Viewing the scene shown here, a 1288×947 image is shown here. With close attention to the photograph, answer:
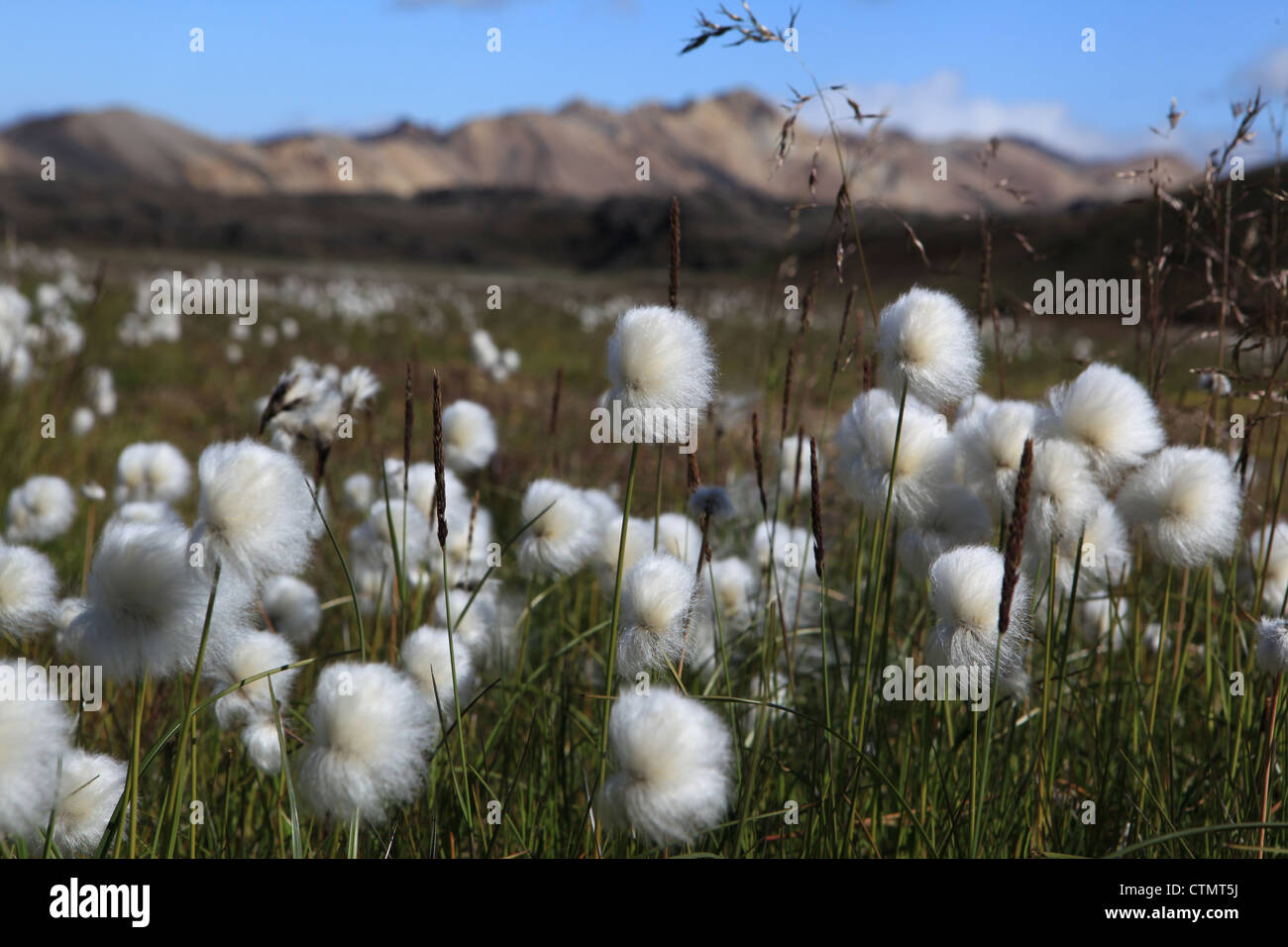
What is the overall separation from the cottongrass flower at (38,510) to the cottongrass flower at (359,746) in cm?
247

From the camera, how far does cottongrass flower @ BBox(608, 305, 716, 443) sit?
1.48m

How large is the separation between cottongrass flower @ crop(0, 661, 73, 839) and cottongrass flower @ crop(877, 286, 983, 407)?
1.35m

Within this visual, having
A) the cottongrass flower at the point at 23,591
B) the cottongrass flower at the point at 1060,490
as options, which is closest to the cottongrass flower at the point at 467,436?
the cottongrass flower at the point at 23,591

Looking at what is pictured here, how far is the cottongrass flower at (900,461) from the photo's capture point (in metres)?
1.81

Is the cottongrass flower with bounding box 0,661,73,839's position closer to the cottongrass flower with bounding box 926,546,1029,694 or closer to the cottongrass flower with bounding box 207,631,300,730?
the cottongrass flower with bounding box 207,631,300,730

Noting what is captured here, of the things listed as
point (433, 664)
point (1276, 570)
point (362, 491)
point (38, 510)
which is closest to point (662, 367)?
point (433, 664)

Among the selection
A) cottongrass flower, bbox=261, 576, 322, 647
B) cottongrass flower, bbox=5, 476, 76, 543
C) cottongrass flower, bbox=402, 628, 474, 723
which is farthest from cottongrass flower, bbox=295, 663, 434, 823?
cottongrass flower, bbox=5, 476, 76, 543

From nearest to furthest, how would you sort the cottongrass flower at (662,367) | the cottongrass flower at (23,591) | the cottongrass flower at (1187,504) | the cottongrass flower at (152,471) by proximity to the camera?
the cottongrass flower at (662,367) < the cottongrass flower at (23,591) < the cottongrass flower at (1187,504) < the cottongrass flower at (152,471)

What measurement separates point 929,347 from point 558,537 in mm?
978

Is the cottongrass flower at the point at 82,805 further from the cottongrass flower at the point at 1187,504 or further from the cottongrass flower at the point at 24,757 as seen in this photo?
the cottongrass flower at the point at 1187,504

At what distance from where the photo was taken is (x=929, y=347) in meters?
1.71

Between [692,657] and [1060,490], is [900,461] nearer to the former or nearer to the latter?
[1060,490]
